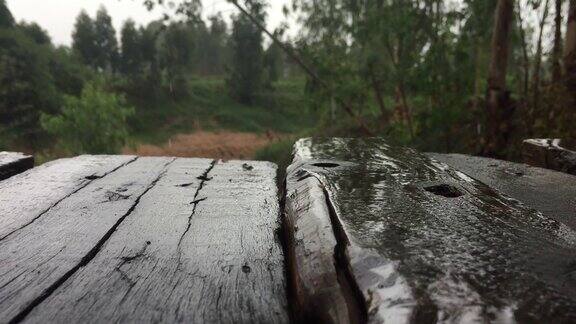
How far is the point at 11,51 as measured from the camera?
2133cm

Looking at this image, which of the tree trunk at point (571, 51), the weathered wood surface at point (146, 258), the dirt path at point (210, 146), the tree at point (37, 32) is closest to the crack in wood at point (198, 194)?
the weathered wood surface at point (146, 258)

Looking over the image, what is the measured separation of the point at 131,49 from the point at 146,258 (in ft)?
114

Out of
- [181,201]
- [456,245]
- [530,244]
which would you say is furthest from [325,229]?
[181,201]

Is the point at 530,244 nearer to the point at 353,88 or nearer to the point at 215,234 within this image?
the point at 215,234

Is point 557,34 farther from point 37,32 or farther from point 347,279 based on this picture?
point 37,32

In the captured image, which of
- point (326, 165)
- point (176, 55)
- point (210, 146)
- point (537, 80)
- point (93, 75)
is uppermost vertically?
point (176, 55)

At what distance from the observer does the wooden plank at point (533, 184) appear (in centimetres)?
114

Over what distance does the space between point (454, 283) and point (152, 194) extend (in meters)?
0.96

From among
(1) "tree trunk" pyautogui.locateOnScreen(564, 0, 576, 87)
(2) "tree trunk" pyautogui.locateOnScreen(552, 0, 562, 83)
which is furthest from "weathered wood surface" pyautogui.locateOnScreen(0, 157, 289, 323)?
(2) "tree trunk" pyautogui.locateOnScreen(552, 0, 562, 83)

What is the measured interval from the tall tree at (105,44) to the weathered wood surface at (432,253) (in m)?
36.8

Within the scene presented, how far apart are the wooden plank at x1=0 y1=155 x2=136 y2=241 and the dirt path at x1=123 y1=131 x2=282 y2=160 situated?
17749 millimetres

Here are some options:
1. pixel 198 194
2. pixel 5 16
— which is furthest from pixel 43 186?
pixel 5 16

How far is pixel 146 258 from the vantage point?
2.76 feet

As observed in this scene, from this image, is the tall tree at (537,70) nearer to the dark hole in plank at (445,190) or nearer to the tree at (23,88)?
the dark hole in plank at (445,190)
